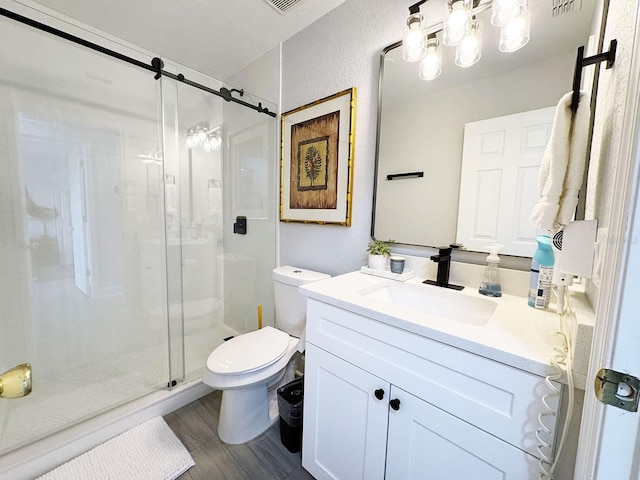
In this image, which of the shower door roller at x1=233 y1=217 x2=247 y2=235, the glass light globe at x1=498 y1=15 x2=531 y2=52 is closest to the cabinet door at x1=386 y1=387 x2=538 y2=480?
the glass light globe at x1=498 y1=15 x2=531 y2=52

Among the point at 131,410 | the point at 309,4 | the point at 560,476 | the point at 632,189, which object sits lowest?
the point at 131,410

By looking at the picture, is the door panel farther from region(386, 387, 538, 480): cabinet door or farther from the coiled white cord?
region(386, 387, 538, 480): cabinet door

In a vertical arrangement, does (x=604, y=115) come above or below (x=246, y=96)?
below

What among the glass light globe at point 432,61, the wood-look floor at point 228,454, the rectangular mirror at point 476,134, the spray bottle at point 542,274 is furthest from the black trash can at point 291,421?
the glass light globe at point 432,61

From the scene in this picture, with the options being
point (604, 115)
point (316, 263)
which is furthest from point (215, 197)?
point (604, 115)

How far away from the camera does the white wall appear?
1329 millimetres

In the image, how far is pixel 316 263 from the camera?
5.49ft

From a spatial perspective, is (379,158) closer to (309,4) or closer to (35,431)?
(309,4)

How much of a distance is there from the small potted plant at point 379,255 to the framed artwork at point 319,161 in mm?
243

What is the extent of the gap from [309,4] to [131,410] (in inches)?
95.7

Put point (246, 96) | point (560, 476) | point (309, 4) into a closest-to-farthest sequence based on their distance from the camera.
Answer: point (560, 476), point (309, 4), point (246, 96)

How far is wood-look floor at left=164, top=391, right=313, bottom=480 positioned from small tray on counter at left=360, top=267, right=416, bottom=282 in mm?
936

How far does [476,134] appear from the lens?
1.05 meters

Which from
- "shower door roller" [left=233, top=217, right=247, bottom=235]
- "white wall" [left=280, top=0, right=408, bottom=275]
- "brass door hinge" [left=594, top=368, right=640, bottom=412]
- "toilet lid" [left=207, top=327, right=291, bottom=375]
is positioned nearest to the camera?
"brass door hinge" [left=594, top=368, right=640, bottom=412]
